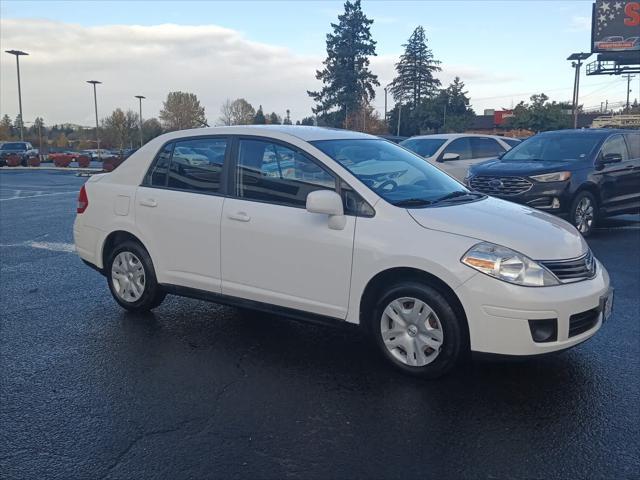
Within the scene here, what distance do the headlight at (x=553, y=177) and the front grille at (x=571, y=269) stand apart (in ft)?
19.0

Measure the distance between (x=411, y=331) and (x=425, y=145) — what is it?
10.3 metres

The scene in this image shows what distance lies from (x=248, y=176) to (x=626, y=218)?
34.1ft

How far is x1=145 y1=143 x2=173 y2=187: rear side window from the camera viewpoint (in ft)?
17.8

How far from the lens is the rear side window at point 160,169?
17.8 ft

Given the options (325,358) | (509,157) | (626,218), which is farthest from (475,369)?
(626,218)

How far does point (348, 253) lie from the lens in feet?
13.8

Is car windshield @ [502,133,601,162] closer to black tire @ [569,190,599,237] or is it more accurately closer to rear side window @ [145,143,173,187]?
black tire @ [569,190,599,237]

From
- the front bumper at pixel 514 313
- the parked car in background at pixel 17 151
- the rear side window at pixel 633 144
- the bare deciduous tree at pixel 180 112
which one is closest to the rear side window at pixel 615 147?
the rear side window at pixel 633 144

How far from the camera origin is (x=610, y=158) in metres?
10.2

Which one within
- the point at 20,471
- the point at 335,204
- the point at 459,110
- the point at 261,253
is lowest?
the point at 20,471

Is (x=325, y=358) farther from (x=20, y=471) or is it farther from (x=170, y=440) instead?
(x=20, y=471)

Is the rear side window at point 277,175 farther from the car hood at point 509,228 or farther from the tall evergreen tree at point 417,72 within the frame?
the tall evergreen tree at point 417,72

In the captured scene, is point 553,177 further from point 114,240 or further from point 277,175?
point 114,240

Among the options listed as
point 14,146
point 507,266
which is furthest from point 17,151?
point 507,266
